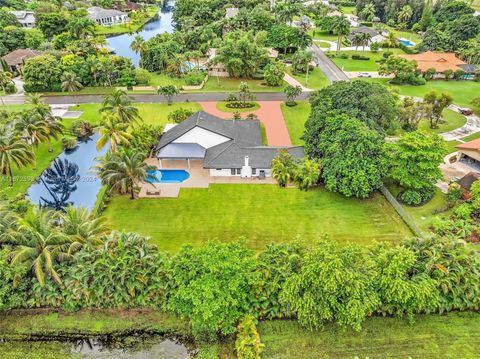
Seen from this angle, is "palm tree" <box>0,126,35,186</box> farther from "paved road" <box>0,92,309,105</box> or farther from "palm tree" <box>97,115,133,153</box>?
"paved road" <box>0,92,309,105</box>

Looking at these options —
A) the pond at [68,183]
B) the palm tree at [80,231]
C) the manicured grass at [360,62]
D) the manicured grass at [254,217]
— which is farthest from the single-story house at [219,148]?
the manicured grass at [360,62]

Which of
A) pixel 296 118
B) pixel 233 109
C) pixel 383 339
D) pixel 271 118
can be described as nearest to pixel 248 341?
pixel 383 339

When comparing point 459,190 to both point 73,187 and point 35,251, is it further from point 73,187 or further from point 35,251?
point 73,187

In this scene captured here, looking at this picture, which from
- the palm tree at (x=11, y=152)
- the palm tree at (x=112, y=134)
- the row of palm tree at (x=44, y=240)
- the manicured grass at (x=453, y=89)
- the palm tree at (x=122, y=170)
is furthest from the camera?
the manicured grass at (x=453, y=89)

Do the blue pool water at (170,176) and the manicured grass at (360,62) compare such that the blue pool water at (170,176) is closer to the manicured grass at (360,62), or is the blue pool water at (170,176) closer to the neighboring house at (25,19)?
the manicured grass at (360,62)

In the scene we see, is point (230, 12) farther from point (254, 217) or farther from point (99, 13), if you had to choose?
point (254, 217)

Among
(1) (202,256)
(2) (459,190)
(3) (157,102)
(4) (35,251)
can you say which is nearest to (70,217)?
(4) (35,251)
